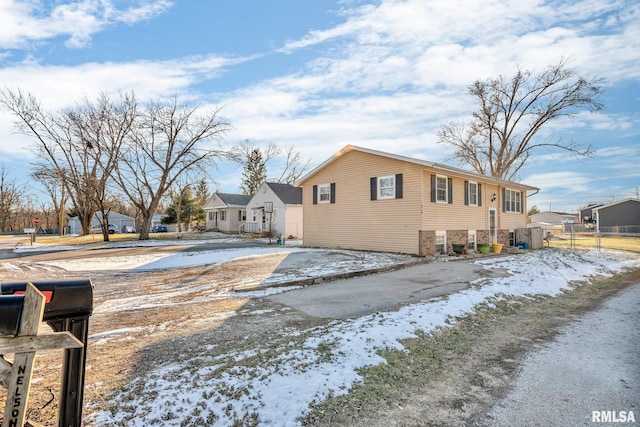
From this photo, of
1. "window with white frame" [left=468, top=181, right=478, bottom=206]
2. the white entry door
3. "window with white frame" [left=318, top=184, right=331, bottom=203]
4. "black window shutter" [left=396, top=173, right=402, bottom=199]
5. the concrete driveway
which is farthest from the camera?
the white entry door

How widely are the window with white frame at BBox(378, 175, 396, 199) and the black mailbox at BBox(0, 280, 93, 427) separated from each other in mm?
13328

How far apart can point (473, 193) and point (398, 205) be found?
4.94 metres

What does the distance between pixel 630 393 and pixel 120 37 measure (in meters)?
13.1

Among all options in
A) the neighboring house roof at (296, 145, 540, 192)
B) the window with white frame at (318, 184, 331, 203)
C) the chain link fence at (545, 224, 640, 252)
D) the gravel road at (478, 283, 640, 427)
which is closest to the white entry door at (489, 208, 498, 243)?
the neighboring house roof at (296, 145, 540, 192)

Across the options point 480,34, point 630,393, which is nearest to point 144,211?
point 480,34

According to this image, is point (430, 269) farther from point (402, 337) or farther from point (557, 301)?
point (402, 337)

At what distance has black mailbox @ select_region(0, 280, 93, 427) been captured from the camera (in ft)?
5.75

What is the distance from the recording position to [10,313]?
4.94 ft

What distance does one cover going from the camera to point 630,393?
3.39 meters

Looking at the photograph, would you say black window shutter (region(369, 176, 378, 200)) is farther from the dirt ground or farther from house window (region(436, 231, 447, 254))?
the dirt ground

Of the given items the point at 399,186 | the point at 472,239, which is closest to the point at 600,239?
the point at 472,239

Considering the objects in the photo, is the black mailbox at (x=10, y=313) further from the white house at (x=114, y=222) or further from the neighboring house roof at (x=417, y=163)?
the white house at (x=114, y=222)

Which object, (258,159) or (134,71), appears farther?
(258,159)

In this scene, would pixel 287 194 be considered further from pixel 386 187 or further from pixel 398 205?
pixel 398 205
